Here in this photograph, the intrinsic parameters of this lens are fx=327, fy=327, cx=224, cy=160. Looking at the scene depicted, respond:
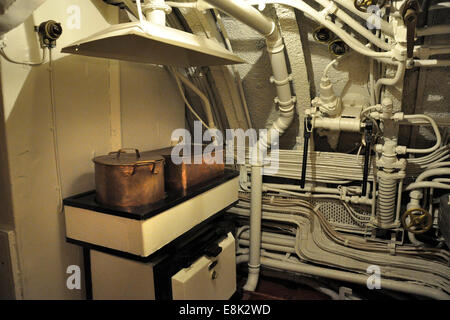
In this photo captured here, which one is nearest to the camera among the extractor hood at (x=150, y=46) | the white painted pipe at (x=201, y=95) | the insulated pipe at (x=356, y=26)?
the extractor hood at (x=150, y=46)

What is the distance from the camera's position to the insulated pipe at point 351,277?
5.52ft

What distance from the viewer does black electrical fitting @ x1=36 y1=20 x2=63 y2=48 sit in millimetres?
1315

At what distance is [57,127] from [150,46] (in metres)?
0.55

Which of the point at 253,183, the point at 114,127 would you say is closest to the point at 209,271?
the point at 253,183

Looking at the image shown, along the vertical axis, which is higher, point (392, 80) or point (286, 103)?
point (392, 80)

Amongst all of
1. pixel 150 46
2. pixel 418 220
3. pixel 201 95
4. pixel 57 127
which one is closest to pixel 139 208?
pixel 57 127

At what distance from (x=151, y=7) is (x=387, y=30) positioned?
105 centimetres

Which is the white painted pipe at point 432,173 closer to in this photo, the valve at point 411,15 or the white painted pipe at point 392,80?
the white painted pipe at point 392,80

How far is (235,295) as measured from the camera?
6.44 feet

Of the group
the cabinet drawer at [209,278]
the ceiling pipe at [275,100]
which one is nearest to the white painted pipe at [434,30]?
the ceiling pipe at [275,100]

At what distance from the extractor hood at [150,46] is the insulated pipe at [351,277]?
127 cm

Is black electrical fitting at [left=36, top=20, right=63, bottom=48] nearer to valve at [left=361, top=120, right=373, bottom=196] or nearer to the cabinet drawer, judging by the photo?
the cabinet drawer

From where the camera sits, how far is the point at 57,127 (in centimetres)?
146

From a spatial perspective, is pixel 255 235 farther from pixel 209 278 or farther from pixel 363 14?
pixel 363 14
